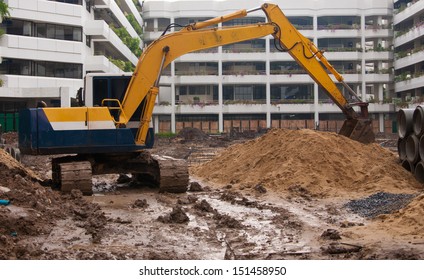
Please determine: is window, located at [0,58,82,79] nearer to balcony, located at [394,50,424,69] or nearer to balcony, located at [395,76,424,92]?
balcony, located at [395,76,424,92]

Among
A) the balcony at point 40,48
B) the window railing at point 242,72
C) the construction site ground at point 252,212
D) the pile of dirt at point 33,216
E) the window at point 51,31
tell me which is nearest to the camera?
the pile of dirt at point 33,216

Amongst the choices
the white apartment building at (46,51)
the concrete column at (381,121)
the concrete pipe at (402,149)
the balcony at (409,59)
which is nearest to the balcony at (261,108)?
the concrete column at (381,121)

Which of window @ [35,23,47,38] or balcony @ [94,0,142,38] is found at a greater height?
balcony @ [94,0,142,38]

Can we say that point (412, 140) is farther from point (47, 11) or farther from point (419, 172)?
point (47, 11)

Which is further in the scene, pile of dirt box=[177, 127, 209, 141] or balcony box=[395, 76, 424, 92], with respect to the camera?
balcony box=[395, 76, 424, 92]

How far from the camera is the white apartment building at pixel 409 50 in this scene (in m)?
59.4

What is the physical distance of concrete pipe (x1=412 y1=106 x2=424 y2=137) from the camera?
54.0ft

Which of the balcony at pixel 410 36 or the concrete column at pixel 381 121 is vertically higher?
the balcony at pixel 410 36

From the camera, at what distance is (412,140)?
57.2 feet

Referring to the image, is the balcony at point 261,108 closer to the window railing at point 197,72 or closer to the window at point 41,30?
the window railing at point 197,72

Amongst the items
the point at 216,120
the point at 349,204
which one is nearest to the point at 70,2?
the point at 216,120

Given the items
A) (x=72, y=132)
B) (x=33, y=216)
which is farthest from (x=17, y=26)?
(x=33, y=216)

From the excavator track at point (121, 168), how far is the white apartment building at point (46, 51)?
2576 cm

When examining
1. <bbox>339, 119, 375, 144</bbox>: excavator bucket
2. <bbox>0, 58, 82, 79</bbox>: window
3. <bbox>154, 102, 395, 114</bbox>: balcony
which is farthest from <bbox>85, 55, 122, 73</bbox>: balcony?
<bbox>339, 119, 375, 144</bbox>: excavator bucket
